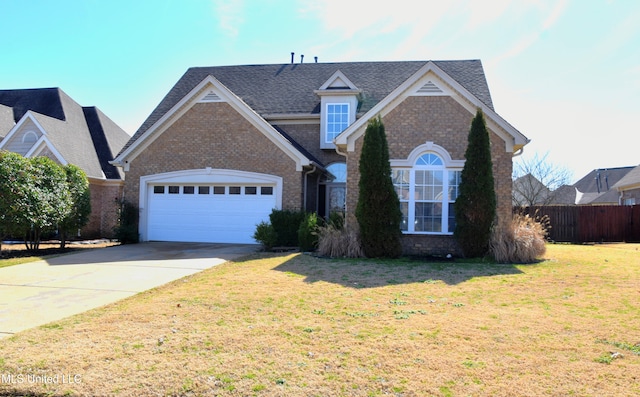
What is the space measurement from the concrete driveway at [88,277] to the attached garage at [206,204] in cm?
152

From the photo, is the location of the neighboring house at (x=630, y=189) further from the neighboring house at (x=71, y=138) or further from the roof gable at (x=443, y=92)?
the neighboring house at (x=71, y=138)

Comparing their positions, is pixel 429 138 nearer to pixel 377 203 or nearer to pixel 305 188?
pixel 377 203

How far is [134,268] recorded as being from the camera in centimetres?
1084

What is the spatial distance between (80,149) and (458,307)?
20.0 meters

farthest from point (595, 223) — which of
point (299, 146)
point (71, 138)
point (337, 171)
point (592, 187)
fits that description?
point (592, 187)

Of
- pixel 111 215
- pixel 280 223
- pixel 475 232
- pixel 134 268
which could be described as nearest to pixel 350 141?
pixel 280 223

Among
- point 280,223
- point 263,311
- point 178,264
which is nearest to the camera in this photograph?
point 263,311

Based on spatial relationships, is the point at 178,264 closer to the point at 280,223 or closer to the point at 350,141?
the point at 280,223

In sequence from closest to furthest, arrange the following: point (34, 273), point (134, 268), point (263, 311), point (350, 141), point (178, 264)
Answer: point (263, 311) → point (34, 273) → point (134, 268) → point (178, 264) → point (350, 141)

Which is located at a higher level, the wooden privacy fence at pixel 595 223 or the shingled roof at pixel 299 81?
the shingled roof at pixel 299 81

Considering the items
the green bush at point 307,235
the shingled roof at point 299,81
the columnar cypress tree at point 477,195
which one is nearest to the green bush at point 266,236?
the green bush at point 307,235

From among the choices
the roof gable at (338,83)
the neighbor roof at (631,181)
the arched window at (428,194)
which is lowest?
the arched window at (428,194)

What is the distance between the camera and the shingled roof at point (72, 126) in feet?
66.3

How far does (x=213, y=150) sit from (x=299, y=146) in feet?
12.0
